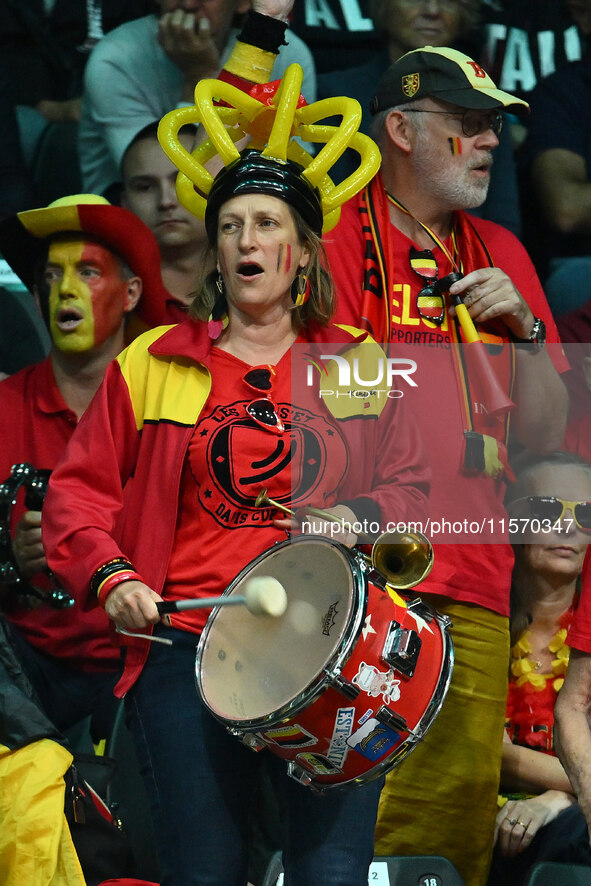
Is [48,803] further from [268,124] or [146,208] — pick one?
[146,208]

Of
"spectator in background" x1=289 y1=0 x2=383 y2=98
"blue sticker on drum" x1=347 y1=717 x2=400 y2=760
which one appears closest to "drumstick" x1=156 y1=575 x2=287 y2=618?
"blue sticker on drum" x1=347 y1=717 x2=400 y2=760

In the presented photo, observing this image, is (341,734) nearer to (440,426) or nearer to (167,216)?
(440,426)

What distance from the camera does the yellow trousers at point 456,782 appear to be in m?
3.22

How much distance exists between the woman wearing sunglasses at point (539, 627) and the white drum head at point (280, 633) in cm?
107

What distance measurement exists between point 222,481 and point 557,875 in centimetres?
119

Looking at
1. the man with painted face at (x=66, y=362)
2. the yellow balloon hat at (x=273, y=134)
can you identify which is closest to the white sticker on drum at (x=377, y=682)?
the yellow balloon hat at (x=273, y=134)

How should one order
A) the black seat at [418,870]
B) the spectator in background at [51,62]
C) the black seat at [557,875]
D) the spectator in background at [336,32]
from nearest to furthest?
the black seat at [557,875], the black seat at [418,870], the spectator in background at [51,62], the spectator in background at [336,32]

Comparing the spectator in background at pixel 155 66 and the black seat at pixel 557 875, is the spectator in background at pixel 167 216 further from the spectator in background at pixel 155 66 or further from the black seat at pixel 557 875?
the black seat at pixel 557 875

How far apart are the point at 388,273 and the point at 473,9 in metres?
1.70

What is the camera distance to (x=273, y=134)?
291cm

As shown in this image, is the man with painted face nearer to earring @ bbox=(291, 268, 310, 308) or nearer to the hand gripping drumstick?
earring @ bbox=(291, 268, 310, 308)

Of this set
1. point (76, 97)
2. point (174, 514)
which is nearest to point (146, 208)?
point (76, 97)

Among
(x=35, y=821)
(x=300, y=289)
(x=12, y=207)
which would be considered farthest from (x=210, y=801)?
(x=12, y=207)

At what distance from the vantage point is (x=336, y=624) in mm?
2396
